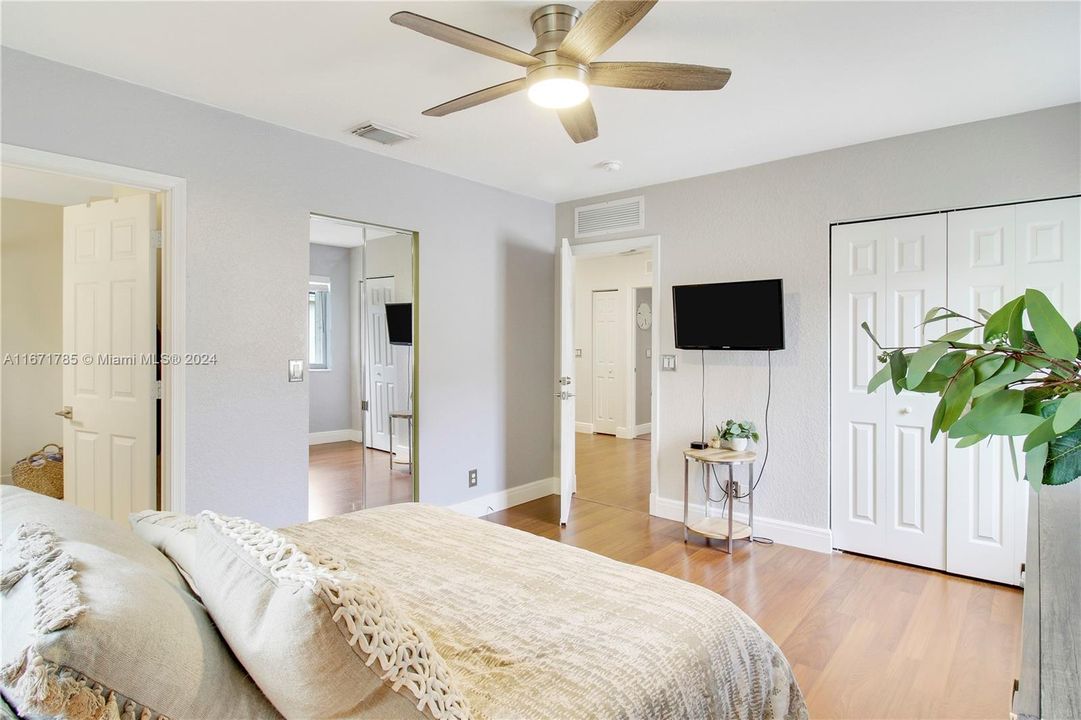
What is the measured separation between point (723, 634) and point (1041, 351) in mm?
1092

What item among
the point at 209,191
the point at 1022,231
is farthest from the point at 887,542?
the point at 209,191

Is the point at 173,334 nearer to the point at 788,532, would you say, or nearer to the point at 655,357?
the point at 655,357

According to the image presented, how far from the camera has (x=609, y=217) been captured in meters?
4.75

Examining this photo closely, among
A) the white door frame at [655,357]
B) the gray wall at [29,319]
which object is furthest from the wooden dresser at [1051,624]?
the gray wall at [29,319]

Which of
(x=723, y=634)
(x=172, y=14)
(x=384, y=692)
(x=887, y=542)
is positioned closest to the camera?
(x=384, y=692)

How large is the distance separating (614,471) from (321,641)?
212 inches

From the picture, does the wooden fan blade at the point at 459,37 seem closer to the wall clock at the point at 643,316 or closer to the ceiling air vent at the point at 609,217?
the ceiling air vent at the point at 609,217

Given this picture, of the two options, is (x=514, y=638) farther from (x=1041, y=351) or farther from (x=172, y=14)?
(x=172, y=14)

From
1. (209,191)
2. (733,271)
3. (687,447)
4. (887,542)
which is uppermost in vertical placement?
(209,191)

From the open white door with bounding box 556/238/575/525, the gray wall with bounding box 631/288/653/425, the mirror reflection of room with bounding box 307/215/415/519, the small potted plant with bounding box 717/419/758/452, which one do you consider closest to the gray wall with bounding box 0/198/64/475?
the mirror reflection of room with bounding box 307/215/415/519

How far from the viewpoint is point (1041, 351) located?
610 mm

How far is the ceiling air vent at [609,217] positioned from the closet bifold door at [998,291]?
6.88 feet

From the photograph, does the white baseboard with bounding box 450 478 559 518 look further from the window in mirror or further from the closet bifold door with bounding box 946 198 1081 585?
the closet bifold door with bounding box 946 198 1081 585

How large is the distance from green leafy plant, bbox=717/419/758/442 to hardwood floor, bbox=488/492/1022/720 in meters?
0.75
